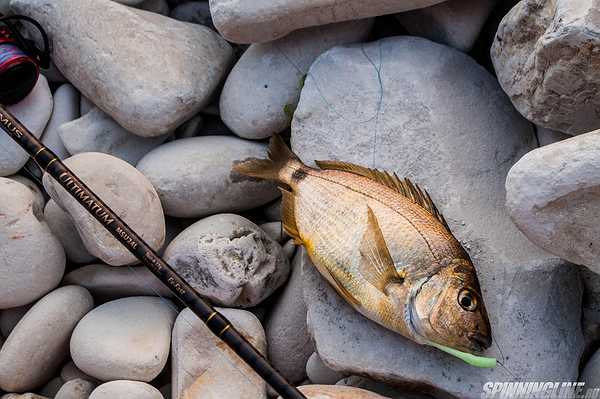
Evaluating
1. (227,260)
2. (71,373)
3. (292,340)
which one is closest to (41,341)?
(71,373)

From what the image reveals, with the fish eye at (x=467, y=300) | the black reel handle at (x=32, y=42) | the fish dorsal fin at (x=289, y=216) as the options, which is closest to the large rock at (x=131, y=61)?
the black reel handle at (x=32, y=42)

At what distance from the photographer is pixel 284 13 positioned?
1.97m

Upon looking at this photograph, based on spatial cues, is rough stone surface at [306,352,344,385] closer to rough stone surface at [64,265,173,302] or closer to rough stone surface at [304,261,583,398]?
rough stone surface at [304,261,583,398]

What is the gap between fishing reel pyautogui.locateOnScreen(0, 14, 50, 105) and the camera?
209 cm

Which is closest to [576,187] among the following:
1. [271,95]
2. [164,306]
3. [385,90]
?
[385,90]

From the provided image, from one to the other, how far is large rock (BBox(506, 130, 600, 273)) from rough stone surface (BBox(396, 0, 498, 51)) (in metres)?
0.59

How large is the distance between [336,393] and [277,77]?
848 mm

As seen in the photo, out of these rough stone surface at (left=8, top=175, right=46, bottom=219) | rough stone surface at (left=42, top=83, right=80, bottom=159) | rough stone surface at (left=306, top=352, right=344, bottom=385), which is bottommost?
rough stone surface at (left=306, top=352, right=344, bottom=385)

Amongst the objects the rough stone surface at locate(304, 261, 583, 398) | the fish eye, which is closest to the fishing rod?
the rough stone surface at locate(304, 261, 583, 398)

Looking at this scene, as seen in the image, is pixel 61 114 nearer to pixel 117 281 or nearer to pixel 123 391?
pixel 117 281

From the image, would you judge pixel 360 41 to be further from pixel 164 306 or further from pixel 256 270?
pixel 164 306

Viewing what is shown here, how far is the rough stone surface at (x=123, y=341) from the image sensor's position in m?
1.86

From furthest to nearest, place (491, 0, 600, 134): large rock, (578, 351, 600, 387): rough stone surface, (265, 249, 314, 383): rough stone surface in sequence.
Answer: (265, 249, 314, 383): rough stone surface, (578, 351, 600, 387): rough stone surface, (491, 0, 600, 134): large rock

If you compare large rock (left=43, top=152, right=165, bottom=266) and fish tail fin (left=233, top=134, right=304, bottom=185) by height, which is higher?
large rock (left=43, top=152, right=165, bottom=266)
